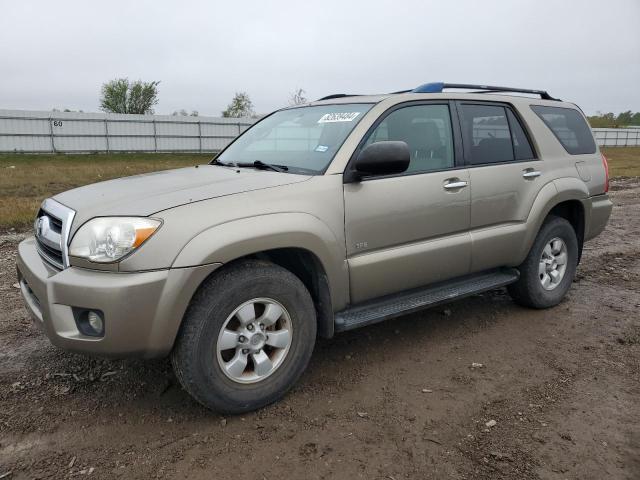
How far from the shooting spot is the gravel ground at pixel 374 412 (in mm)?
2463

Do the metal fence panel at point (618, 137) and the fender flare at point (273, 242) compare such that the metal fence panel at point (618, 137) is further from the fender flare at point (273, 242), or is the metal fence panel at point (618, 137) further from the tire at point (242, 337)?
the tire at point (242, 337)

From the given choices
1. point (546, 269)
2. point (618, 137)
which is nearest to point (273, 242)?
point (546, 269)

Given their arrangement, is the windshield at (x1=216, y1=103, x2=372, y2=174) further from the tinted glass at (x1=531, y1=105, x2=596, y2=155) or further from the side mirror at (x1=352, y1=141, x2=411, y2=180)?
the tinted glass at (x1=531, y1=105, x2=596, y2=155)

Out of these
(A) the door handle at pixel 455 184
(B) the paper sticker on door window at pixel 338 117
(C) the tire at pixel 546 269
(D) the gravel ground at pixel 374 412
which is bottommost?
(D) the gravel ground at pixel 374 412

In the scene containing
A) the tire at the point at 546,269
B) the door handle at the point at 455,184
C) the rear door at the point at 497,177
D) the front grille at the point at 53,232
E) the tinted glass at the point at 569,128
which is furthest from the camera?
the tinted glass at the point at 569,128

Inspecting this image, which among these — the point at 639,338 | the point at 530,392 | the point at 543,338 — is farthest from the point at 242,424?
the point at 639,338

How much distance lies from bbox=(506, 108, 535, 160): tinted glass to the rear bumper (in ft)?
2.62

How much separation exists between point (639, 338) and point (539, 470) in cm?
208

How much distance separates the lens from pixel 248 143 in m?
4.11

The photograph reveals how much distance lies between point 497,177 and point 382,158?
1.31m

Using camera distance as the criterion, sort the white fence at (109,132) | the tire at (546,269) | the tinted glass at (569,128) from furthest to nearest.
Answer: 1. the white fence at (109,132)
2. the tinted glass at (569,128)
3. the tire at (546,269)

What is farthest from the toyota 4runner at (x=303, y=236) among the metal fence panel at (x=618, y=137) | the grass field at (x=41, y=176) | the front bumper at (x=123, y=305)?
the metal fence panel at (x=618, y=137)

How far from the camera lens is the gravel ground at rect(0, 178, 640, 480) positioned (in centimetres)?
246

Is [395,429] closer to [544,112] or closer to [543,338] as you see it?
[543,338]
